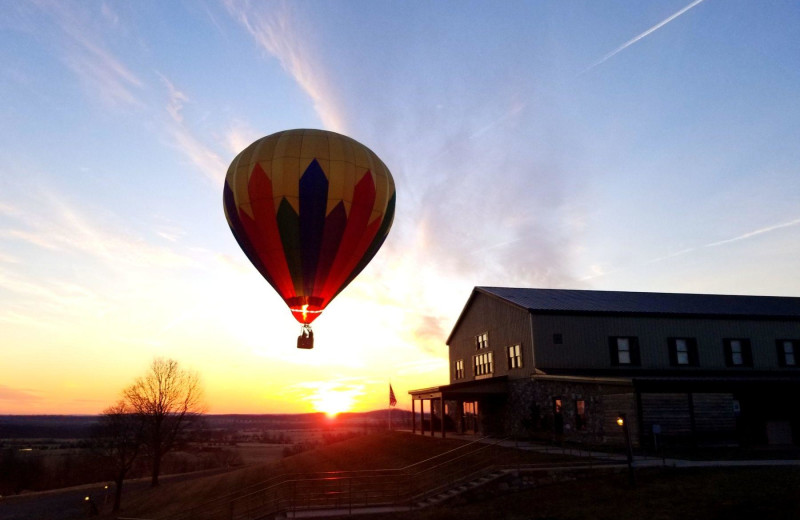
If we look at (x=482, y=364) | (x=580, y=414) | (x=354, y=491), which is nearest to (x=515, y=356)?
(x=482, y=364)

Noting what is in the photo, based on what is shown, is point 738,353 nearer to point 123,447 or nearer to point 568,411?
point 568,411

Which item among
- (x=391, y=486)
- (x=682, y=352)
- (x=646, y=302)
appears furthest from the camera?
(x=646, y=302)

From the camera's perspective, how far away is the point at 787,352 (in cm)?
4206

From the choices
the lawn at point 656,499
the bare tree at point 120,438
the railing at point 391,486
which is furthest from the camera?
the bare tree at point 120,438

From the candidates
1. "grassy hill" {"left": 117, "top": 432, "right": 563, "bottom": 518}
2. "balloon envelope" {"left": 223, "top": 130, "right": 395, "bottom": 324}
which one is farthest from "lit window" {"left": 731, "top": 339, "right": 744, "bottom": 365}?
"balloon envelope" {"left": 223, "top": 130, "right": 395, "bottom": 324}

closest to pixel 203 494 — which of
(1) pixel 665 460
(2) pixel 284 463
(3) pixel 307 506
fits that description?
(2) pixel 284 463

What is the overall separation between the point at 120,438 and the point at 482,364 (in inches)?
1368

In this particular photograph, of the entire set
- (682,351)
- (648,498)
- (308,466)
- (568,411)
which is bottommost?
(308,466)

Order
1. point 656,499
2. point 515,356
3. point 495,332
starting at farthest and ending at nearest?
point 495,332 → point 515,356 → point 656,499

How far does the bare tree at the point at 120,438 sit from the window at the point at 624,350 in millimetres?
39448

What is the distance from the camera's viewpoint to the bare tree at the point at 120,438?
4747 cm

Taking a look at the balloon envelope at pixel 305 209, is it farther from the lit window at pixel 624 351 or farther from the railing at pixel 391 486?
the lit window at pixel 624 351

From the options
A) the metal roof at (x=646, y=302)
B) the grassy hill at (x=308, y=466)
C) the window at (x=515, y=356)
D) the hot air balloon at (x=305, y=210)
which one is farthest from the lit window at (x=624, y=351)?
the hot air balloon at (x=305, y=210)

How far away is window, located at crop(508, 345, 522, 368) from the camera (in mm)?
38469
